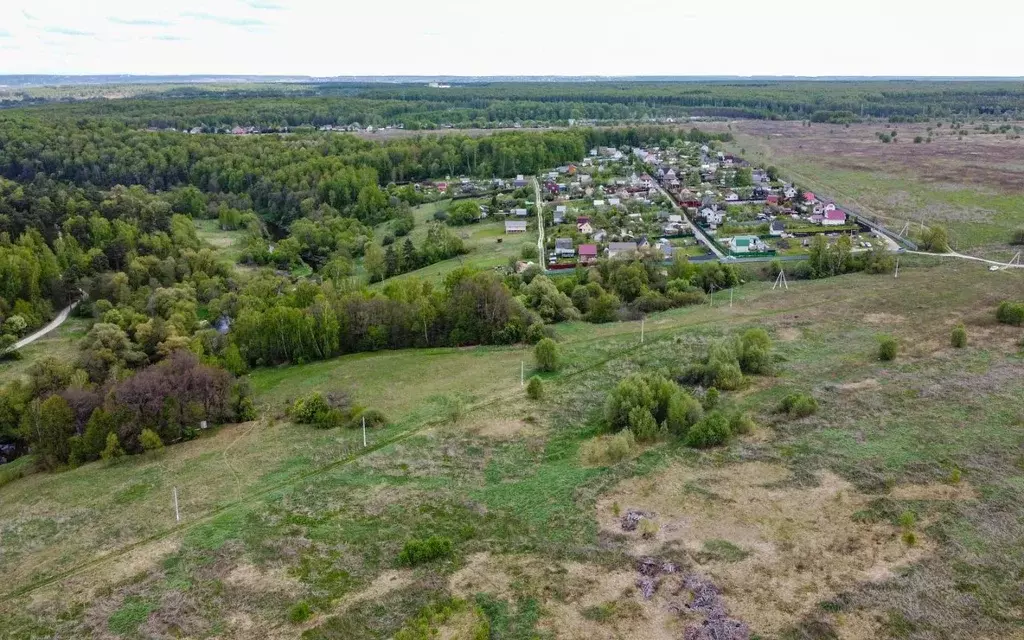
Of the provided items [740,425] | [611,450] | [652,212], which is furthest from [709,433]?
[652,212]

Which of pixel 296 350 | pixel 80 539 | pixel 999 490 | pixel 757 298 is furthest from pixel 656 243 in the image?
pixel 80 539

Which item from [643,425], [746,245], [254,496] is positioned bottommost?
[254,496]

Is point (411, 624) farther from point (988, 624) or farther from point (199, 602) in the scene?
point (988, 624)

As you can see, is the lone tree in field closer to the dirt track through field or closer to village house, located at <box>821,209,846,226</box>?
village house, located at <box>821,209,846,226</box>

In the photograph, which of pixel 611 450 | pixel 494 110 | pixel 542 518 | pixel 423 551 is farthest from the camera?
pixel 494 110

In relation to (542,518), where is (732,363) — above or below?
above

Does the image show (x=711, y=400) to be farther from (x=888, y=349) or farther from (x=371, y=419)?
(x=371, y=419)

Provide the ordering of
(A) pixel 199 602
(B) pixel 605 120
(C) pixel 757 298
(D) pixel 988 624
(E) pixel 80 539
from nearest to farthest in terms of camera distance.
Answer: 1. (D) pixel 988 624
2. (A) pixel 199 602
3. (E) pixel 80 539
4. (C) pixel 757 298
5. (B) pixel 605 120

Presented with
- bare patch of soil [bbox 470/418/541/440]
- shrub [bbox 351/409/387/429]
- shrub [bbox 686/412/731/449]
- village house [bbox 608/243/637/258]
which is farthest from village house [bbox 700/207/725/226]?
shrub [bbox 351/409/387/429]
